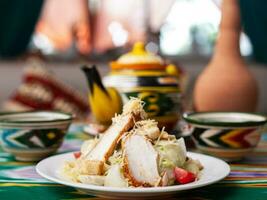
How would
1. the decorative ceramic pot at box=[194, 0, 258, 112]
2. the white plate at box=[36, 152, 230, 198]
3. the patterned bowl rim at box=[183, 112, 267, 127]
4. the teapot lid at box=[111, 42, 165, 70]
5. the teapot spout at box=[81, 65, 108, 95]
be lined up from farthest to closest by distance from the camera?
the decorative ceramic pot at box=[194, 0, 258, 112] < the teapot lid at box=[111, 42, 165, 70] < the teapot spout at box=[81, 65, 108, 95] < the patterned bowl rim at box=[183, 112, 267, 127] < the white plate at box=[36, 152, 230, 198]

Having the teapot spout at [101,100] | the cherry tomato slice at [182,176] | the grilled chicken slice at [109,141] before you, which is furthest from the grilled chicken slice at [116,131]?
the teapot spout at [101,100]

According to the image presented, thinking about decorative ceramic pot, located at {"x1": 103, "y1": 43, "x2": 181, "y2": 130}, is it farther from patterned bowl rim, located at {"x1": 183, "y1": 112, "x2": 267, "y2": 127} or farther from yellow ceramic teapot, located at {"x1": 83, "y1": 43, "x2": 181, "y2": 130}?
patterned bowl rim, located at {"x1": 183, "y1": 112, "x2": 267, "y2": 127}

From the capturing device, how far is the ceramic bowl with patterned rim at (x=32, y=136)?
38.9 inches

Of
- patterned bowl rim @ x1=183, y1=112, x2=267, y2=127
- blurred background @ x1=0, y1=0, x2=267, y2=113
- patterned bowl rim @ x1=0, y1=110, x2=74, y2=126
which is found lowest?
patterned bowl rim @ x1=183, y1=112, x2=267, y2=127

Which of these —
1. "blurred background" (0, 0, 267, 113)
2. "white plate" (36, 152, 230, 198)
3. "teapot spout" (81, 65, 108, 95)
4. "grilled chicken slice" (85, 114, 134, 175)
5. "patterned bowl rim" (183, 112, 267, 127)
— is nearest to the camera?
"white plate" (36, 152, 230, 198)

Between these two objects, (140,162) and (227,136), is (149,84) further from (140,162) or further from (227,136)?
(140,162)

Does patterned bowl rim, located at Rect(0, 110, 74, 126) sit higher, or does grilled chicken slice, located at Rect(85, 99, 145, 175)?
patterned bowl rim, located at Rect(0, 110, 74, 126)

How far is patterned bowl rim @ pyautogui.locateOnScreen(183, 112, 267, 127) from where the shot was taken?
99cm

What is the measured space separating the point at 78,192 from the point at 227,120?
1.52 ft

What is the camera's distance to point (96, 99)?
1154 mm

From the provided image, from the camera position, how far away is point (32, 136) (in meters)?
0.99

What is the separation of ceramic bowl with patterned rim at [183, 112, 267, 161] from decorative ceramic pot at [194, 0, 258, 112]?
0.39m

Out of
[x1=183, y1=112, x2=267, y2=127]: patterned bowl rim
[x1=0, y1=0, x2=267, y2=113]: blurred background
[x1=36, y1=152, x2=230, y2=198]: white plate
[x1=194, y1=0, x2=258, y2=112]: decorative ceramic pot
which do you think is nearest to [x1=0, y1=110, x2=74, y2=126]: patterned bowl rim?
[x1=36, y1=152, x2=230, y2=198]: white plate

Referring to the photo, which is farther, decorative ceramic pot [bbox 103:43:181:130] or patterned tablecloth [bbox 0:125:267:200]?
decorative ceramic pot [bbox 103:43:181:130]
